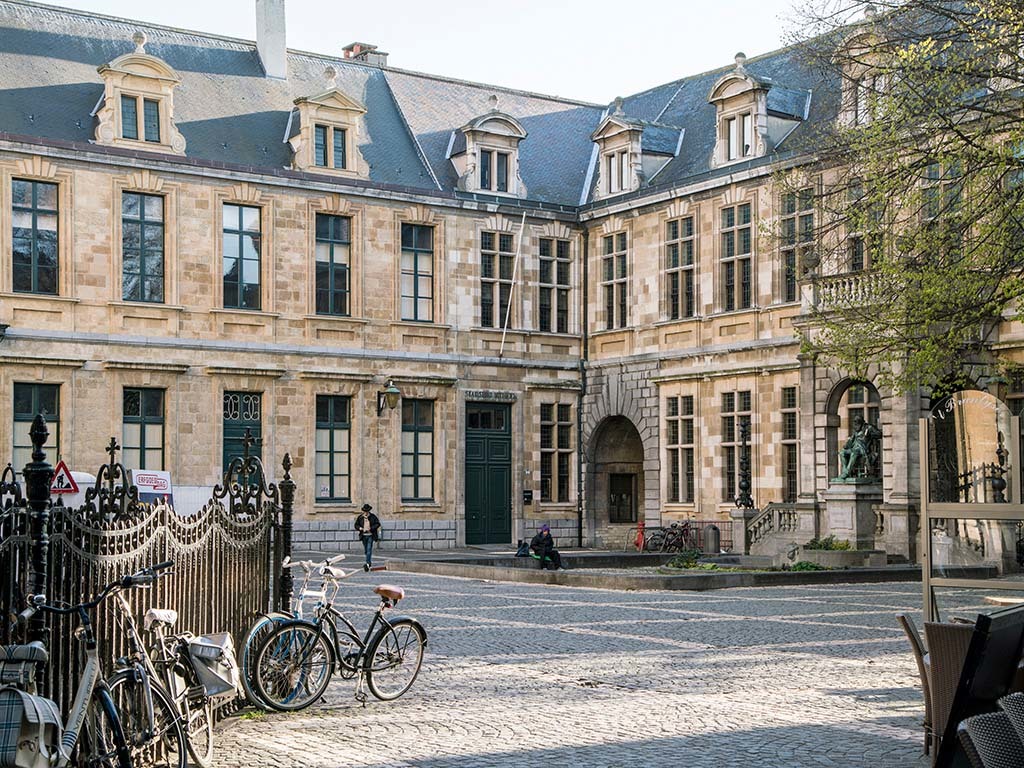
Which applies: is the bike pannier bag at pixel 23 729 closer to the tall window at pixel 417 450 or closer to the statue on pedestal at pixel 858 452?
the statue on pedestal at pixel 858 452

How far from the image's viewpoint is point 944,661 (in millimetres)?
8070

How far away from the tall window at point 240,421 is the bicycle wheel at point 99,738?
2462 centimetres

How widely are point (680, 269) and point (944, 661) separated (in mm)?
27063

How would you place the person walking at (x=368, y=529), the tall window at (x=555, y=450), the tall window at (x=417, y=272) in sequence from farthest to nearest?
the tall window at (x=555, y=450)
the tall window at (x=417, y=272)
the person walking at (x=368, y=529)

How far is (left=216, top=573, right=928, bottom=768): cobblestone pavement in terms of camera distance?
9430 millimetres

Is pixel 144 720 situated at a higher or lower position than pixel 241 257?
lower

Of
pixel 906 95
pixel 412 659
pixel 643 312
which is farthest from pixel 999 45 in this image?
pixel 643 312

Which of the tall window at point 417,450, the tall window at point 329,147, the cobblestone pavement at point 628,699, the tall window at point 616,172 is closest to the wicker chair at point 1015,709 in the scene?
the cobblestone pavement at point 628,699

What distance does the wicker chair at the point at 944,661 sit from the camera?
7941 mm

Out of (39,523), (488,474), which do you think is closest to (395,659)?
(39,523)

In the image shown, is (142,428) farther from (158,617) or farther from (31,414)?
(158,617)

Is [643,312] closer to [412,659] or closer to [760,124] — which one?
[760,124]

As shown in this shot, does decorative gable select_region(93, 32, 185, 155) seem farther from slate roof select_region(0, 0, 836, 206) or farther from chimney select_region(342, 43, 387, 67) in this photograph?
chimney select_region(342, 43, 387, 67)

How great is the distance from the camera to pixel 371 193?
3459cm
